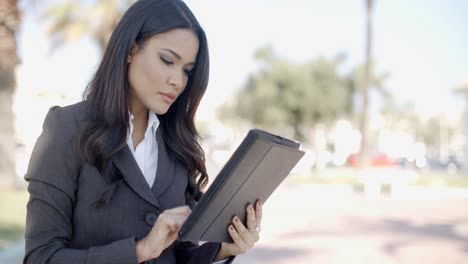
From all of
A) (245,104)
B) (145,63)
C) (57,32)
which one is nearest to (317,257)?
(145,63)

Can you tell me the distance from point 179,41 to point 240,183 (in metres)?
0.44

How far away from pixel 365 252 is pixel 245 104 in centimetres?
3407

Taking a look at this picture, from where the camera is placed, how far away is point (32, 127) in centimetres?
3250

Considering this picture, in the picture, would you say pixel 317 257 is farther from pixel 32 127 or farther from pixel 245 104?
pixel 245 104

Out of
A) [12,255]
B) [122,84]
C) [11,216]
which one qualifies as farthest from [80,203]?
[11,216]

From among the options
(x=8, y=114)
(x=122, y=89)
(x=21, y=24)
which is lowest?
(x=122, y=89)

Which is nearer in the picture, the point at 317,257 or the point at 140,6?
the point at 140,6

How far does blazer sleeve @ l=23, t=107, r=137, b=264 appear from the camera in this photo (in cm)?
150

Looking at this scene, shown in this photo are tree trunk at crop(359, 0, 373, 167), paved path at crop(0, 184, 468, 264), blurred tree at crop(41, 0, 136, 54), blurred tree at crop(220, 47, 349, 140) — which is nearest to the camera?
paved path at crop(0, 184, 468, 264)

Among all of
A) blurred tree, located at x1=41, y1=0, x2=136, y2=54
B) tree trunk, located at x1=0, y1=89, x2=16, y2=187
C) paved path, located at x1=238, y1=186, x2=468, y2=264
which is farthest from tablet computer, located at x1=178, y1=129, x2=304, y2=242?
blurred tree, located at x1=41, y1=0, x2=136, y2=54

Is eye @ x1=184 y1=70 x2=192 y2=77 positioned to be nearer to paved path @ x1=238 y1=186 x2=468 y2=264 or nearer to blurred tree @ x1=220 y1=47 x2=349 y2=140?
paved path @ x1=238 y1=186 x2=468 y2=264

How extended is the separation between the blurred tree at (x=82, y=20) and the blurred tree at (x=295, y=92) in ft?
73.0

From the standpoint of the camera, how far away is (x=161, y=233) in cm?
153

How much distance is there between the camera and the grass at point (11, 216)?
8.52m
